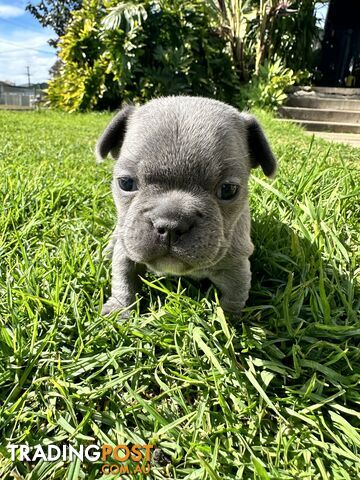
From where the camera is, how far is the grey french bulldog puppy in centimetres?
183

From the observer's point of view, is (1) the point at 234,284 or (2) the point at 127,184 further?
(1) the point at 234,284

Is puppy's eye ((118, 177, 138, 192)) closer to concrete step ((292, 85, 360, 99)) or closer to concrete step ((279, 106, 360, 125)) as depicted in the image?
concrete step ((279, 106, 360, 125))

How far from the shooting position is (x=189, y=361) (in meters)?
1.94

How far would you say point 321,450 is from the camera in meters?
1.62

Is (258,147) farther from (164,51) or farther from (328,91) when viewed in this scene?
(328,91)

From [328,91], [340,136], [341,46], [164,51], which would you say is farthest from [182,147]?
[341,46]

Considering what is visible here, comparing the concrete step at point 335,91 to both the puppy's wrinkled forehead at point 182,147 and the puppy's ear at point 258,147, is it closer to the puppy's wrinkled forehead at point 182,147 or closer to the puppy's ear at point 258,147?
the puppy's ear at point 258,147

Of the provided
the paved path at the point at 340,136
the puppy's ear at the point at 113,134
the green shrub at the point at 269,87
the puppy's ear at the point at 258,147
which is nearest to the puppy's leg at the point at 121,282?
the puppy's ear at the point at 113,134

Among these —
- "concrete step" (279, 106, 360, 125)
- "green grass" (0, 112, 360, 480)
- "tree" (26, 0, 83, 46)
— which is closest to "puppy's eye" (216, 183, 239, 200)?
"green grass" (0, 112, 360, 480)

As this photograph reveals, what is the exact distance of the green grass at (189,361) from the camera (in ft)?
5.24

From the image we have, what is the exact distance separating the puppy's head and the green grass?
1.52ft

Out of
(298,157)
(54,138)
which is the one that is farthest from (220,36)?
(298,157)

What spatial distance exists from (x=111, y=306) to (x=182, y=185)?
92 cm

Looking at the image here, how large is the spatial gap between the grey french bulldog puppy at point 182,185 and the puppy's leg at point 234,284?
0.04 m
